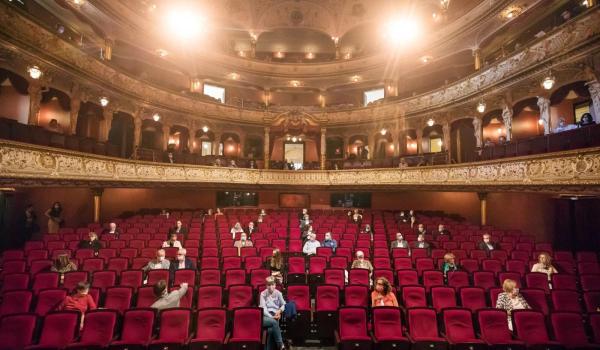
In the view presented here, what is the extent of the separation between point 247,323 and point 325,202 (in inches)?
596

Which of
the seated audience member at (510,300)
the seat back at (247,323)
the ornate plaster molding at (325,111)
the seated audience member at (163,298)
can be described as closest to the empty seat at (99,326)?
the seated audience member at (163,298)

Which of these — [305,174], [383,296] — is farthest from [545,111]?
[305,174]

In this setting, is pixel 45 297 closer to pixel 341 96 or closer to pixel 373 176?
pixel 373 176

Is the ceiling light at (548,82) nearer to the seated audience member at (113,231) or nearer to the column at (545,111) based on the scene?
the column at (545,111)

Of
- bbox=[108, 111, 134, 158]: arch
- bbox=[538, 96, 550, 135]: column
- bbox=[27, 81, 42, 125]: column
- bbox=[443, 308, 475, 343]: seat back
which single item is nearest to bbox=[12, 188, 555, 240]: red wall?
bbox=[108, 111, 134, 158]: arch

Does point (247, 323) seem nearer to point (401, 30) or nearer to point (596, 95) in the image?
point (596, 95)

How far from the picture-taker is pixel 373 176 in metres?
16.7

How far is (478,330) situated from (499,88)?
11.4 meters

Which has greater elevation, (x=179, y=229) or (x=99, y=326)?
(x=179, y=229)

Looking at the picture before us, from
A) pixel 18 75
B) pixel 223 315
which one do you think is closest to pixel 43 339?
pixel 223 315

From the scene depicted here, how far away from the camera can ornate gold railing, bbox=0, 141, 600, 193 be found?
7656 millimetres

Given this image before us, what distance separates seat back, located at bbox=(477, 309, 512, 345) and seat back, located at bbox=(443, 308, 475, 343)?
5.6 inches

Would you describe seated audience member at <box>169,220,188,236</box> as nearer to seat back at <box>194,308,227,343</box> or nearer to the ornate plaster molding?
seat back at <box>194,308,227,343</box>

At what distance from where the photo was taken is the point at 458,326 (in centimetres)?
437
